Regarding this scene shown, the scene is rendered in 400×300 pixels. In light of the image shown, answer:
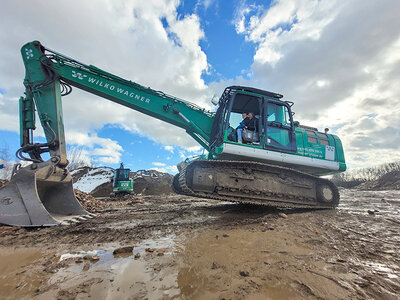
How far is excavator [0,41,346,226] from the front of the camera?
4.39 meters

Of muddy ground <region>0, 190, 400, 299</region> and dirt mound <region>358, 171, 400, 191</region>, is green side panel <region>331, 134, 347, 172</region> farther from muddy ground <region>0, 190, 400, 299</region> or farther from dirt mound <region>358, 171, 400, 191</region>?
dirt mound <region>358, 171, 400, 191</region>

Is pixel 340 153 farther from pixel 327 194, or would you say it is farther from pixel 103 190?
pixel 103 190

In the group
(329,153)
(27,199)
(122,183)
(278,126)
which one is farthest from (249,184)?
(122,183)

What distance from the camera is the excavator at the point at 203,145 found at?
4.39 m

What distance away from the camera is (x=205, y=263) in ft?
6.98

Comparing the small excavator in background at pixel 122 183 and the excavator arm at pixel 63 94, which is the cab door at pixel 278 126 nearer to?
the excavator arm at pixel 63 94

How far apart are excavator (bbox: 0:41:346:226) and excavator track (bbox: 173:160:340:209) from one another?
0.08 feet

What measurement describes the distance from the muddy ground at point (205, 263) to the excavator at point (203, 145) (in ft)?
3.48

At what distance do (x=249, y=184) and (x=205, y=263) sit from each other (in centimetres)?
302

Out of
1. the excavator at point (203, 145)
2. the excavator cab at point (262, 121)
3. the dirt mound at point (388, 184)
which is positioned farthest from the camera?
the dirt mound at point (388, 184)

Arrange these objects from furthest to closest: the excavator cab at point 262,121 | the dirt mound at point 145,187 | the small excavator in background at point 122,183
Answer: the dirt mound at point 145,187 → the small excavator in background at point 122,183 → the excavator cab at point 262,121

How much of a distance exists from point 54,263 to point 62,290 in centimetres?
71

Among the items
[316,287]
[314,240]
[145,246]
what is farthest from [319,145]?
[145,246]

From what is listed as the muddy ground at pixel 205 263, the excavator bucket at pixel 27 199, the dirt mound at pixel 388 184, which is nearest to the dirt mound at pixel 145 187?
the excavator bucket at pixel 27 199
